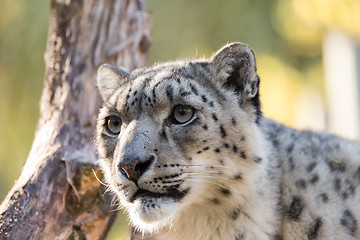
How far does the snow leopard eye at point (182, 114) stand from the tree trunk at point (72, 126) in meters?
1.17

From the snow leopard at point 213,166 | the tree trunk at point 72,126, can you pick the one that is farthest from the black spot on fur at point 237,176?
the tree trunk at point 72,126

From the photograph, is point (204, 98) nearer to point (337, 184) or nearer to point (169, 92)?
point (169, 92)

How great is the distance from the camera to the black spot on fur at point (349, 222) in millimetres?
3355

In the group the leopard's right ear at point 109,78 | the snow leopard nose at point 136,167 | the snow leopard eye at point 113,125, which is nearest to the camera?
the snow leopard nose at point 136,167

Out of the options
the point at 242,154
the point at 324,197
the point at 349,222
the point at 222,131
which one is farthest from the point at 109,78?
the point at 349,222

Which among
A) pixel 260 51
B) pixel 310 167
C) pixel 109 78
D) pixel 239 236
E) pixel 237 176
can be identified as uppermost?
pixel 260 51

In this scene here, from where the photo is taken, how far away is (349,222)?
3.37 meters

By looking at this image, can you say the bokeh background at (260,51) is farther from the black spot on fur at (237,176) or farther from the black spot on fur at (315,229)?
the black spot on fur at (237,176)

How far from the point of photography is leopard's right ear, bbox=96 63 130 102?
154 inches

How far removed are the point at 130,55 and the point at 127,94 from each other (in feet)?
5.16

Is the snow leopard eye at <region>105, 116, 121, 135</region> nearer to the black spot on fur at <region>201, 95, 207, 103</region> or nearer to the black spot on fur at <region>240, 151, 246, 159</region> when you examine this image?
the black spot on fur at <region>201, 95, 207, 103</region>

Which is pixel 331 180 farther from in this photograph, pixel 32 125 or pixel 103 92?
pixel 32 125

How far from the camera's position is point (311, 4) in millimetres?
9906

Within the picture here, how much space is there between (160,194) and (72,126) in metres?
1.58
